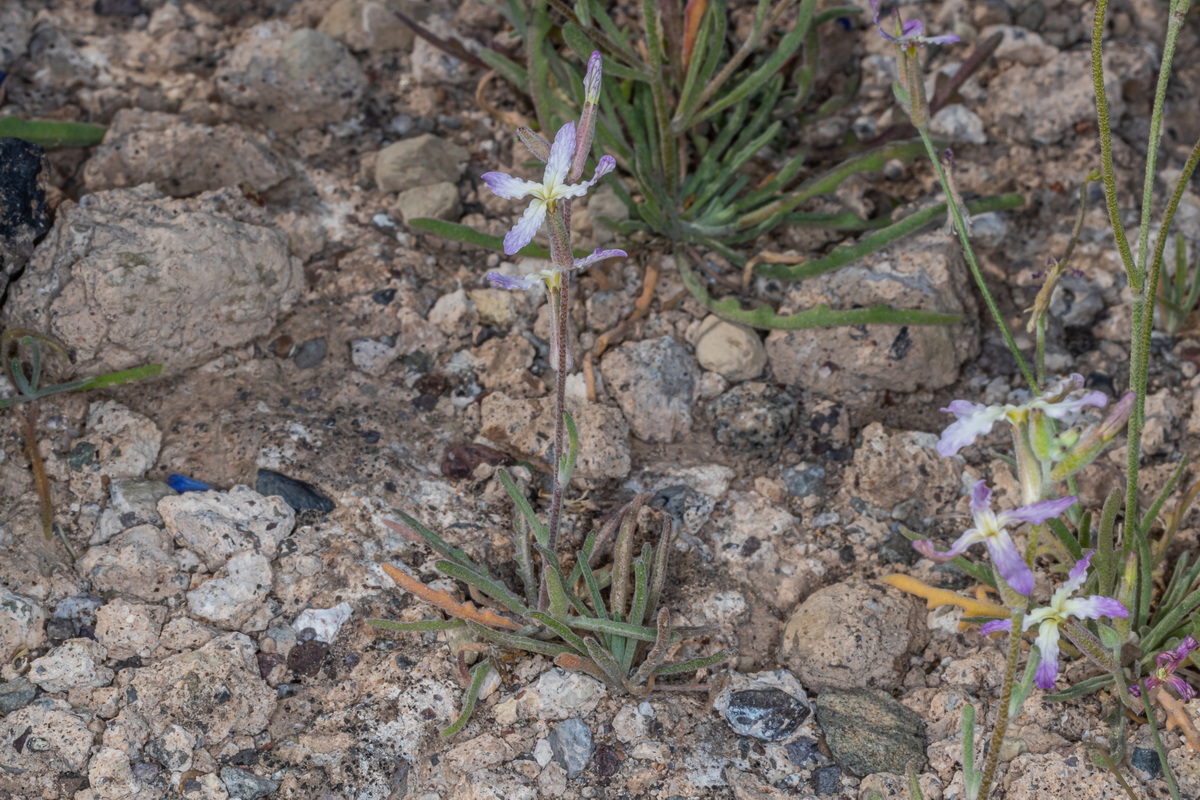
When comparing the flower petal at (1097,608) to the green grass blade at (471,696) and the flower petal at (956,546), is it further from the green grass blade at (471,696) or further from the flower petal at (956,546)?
the green grass blade at (471,696)

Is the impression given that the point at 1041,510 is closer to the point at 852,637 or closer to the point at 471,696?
the point at 852,637

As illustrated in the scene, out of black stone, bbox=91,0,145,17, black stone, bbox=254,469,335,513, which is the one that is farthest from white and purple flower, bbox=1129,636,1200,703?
black stone, bbox=91,0,145,17

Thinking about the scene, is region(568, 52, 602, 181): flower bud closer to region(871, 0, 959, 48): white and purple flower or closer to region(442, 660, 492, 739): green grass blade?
region(871, 0, 959, 48): white and purple flower

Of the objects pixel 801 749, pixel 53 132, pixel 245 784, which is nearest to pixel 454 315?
pixel 53 132

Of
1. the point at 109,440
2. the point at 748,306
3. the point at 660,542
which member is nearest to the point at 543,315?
the point at 748,306

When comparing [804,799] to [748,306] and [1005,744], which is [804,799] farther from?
[748,306]

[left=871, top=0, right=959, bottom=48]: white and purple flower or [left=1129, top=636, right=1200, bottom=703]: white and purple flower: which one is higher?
[left=871, top=0, right=959, bottom=48]: white and purple flower
